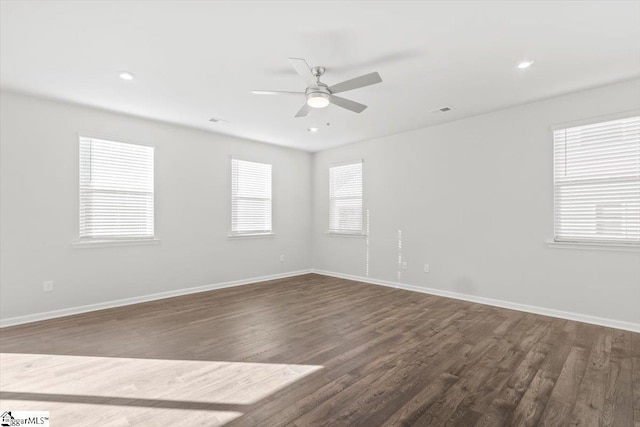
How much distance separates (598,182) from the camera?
11.7ft

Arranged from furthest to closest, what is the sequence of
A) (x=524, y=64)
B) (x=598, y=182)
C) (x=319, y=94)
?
(x=598, y=182), (x=524, y=64), (x=319, y=94)

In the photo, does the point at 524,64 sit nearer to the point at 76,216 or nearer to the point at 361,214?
the point at 361,214

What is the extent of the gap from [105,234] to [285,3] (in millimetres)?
3935

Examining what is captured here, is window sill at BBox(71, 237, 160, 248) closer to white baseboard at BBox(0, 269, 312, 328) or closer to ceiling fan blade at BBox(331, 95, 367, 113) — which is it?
white baseboard at BBox(0, 269, 312, 328)

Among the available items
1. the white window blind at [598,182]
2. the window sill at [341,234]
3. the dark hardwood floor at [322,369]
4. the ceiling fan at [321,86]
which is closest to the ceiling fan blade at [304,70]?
the ceiling fan at [321,86]

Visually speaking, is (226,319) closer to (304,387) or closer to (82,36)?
(304,387)

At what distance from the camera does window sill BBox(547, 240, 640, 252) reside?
3.39 m

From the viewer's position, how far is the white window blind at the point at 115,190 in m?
4.16

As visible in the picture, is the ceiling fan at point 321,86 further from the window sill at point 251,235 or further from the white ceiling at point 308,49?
the window sill at point 251,235

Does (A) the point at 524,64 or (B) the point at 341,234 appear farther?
(B) the point at 341,234

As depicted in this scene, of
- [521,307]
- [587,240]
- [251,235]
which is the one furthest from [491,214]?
[251,235]

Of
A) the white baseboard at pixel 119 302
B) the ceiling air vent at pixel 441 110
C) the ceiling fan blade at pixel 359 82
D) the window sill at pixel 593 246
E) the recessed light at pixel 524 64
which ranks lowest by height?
the white baseboard at pixel 119 302

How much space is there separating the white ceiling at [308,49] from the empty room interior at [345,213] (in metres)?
0.02

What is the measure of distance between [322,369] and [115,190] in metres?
3.86
